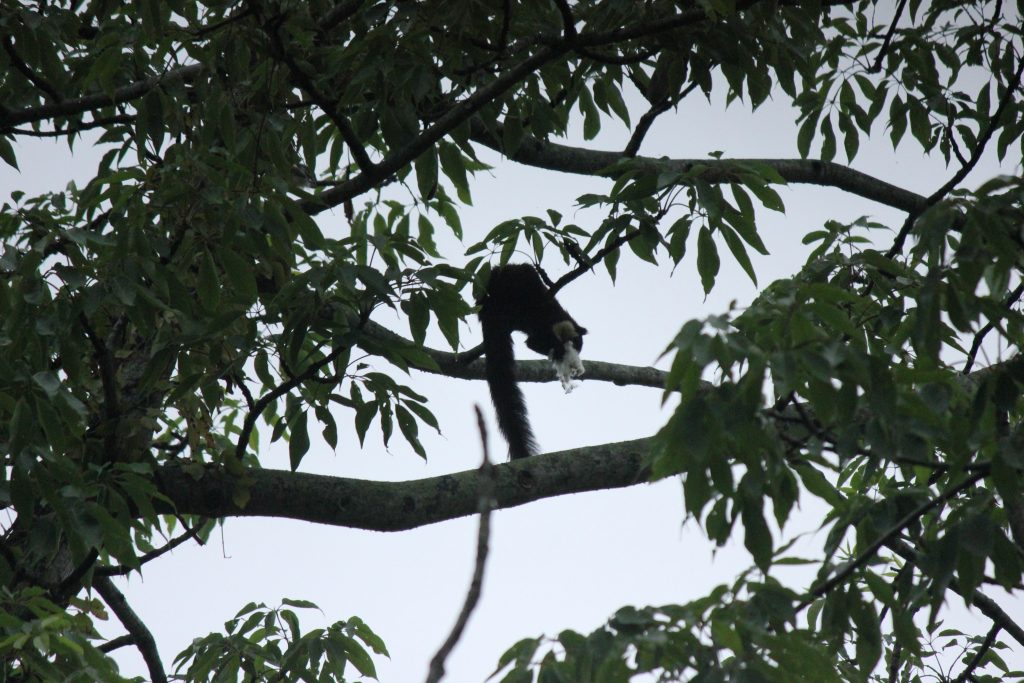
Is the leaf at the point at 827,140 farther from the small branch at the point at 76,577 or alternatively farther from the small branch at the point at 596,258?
the small branch at the point at 76,577

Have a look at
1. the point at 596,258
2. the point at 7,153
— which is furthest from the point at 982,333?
the point at 7,153

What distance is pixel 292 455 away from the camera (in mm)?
3051

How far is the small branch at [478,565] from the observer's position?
2.96 feet

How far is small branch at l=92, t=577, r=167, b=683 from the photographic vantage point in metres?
3.32

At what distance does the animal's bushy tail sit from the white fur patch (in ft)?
0.73

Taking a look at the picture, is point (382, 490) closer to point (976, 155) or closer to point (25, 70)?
point (25, 70)

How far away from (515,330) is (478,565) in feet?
14.6

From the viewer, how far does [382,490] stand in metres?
3.04

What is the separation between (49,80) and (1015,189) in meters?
2.75

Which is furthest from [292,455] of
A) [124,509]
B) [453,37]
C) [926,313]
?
[926,313]

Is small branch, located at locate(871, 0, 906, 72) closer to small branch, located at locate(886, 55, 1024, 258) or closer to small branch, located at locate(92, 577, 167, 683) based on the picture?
small branch, located at locate(886, 55, 1024, 258)

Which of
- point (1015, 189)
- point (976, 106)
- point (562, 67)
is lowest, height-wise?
point (1015, 189)

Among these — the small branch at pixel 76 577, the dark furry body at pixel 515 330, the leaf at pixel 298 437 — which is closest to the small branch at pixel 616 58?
the leaf at pixel 298 437

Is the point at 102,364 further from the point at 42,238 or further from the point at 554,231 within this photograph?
the point at 554,231
